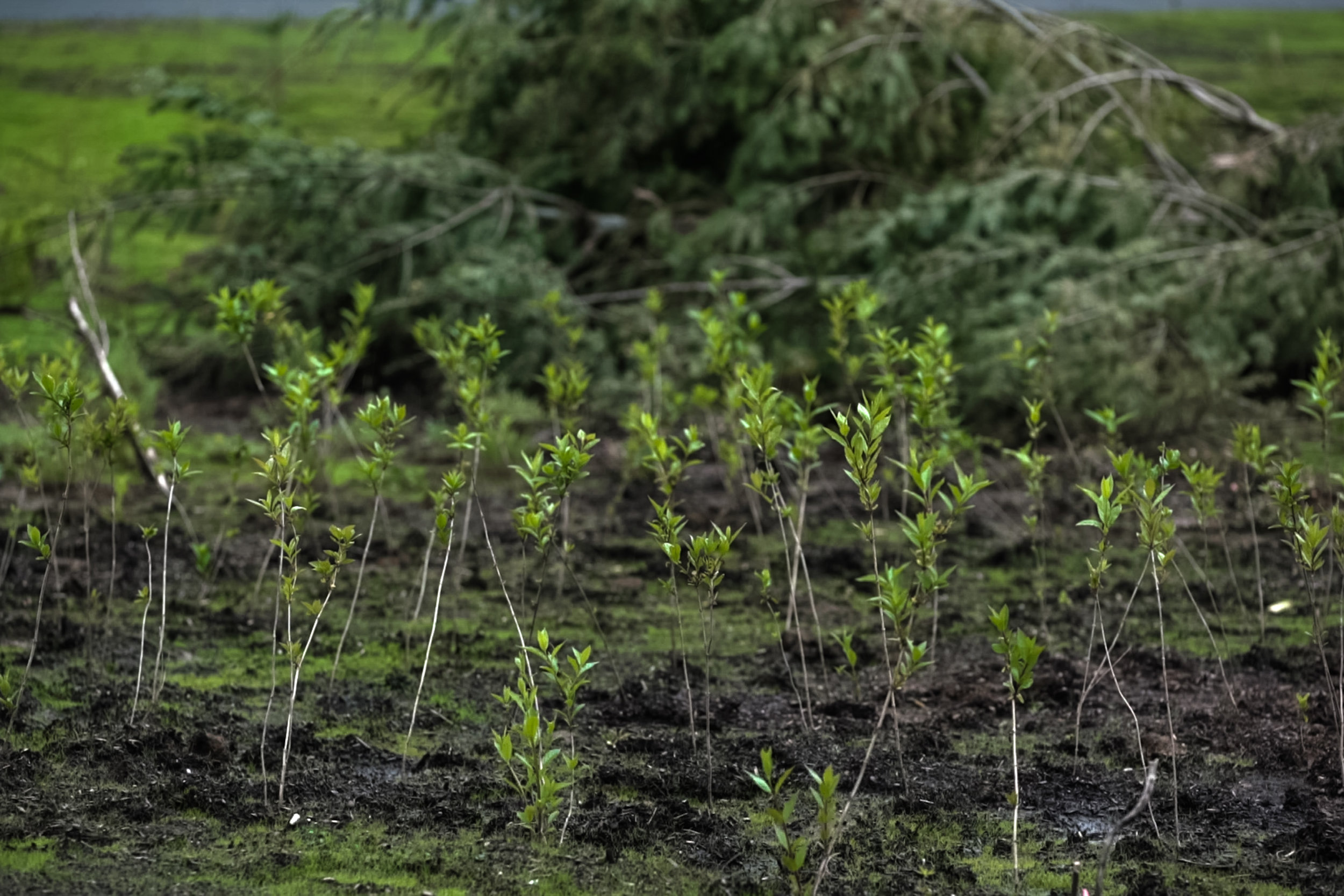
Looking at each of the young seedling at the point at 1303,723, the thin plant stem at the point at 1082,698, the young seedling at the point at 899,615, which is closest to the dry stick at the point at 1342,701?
the young seedling at the point at 1303,723

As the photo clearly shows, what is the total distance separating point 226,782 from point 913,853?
5.75ft

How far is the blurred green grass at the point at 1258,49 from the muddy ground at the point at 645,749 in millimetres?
7137

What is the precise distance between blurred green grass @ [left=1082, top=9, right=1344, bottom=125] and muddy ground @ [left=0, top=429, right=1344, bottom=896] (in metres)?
7.14

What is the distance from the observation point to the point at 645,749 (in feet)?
12.2

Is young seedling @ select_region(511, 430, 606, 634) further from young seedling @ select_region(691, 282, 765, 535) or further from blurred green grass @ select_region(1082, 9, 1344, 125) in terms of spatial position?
blurred green grass @ select_region(1082, 9, 1344, 125)

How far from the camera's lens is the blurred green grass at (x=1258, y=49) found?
1437 cm

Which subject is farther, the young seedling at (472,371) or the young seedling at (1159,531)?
the young seedling at (472,371)

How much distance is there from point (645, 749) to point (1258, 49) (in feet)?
71.2

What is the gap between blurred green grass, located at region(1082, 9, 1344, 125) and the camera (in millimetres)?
14367

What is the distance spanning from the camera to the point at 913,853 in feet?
9.96

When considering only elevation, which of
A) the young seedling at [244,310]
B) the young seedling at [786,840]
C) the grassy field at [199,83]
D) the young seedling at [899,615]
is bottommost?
the young seedling at [786,840]

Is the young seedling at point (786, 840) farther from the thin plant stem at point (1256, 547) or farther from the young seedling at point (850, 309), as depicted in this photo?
the young seedling at point (850, 309)

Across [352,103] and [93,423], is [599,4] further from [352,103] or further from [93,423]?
[352,103]

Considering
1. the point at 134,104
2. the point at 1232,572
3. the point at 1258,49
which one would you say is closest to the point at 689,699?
the point at 1232,572
